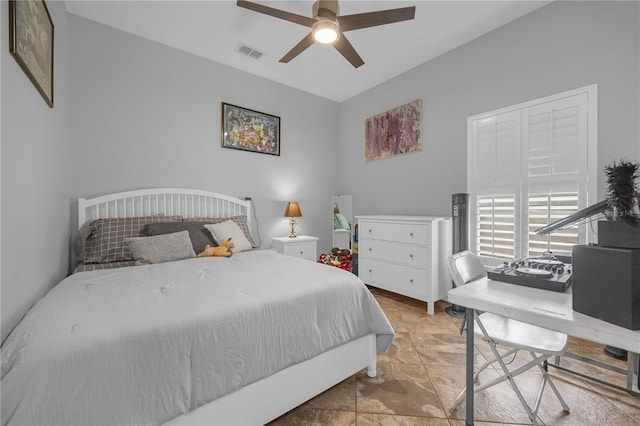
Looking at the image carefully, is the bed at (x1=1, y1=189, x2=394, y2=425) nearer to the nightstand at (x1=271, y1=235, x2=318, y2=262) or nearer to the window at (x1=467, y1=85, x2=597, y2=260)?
the nightstand at (x1=271, y1=235, x2=318, y2=262)

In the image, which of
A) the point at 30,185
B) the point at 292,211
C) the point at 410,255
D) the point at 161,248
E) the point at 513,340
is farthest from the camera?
the point at 292,211

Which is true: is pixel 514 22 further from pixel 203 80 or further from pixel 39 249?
pixel 39 249

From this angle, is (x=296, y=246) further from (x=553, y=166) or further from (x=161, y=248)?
(x=553, y=166)

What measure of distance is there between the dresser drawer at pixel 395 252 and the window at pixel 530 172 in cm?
60

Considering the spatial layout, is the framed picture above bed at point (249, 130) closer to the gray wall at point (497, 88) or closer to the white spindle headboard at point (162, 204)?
the white spindle headboard at point (162, 204)

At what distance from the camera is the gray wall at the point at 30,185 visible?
117 cm

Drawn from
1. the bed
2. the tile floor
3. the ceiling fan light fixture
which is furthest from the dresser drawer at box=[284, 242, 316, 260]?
the ceiling fan light fixture

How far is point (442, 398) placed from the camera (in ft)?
4.97

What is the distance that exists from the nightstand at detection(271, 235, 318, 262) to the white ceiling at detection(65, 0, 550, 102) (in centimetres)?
224

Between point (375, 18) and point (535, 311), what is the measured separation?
6.93ft

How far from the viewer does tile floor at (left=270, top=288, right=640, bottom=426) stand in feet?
4.47

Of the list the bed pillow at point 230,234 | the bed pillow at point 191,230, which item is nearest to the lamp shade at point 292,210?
the bed pillow at point 230,234

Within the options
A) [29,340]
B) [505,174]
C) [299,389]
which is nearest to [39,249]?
[29,340]

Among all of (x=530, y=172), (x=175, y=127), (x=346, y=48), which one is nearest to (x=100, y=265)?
(x=175, y=127)
